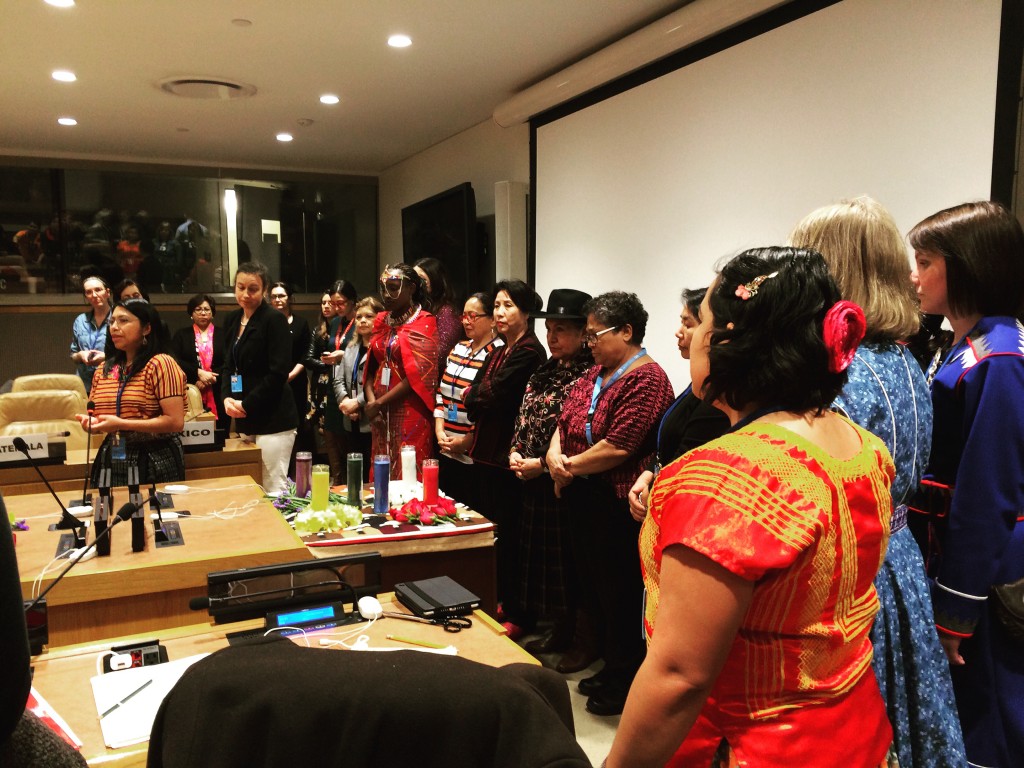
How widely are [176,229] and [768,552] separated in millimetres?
7834

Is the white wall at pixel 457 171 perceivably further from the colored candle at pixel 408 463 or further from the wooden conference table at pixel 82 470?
the colored candle at pixel 408 463

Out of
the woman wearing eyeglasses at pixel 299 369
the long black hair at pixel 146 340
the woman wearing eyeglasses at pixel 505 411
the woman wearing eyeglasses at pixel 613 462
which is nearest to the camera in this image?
the woman wearing eyeglasses at pixel 613 462

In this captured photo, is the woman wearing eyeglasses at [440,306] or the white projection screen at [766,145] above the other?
the white projection screen at [766,145]

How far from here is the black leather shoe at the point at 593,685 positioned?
2928 millimetres

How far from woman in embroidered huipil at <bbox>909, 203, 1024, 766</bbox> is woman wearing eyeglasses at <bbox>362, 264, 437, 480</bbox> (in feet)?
9.07

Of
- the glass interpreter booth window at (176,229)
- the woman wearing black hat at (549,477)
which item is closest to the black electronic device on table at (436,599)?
the woman wearing black hat at (549,477)

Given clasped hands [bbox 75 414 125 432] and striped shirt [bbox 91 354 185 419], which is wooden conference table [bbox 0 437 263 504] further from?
striped shirt [bbox 91 354 185 419]

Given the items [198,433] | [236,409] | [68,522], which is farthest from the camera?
[236,409]

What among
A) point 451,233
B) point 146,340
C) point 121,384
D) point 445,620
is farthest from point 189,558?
point 451,233

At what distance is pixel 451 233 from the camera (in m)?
6.04

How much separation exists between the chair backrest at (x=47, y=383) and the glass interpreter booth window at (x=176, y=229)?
2.70 meters

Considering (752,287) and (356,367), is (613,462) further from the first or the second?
(356,367)

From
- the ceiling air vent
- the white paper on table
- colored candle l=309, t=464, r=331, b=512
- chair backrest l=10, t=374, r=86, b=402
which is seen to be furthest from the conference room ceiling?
the white paper on table

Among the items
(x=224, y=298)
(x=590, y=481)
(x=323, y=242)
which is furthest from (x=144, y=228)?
(x=590, y=481)
